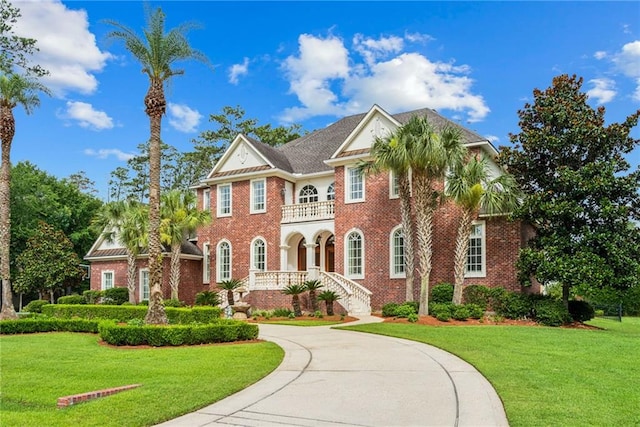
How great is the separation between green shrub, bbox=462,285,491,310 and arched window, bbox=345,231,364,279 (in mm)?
5523

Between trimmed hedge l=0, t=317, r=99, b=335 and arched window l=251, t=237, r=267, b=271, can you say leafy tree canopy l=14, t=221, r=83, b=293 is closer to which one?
arched window l=251, t=237, r=267, b=271

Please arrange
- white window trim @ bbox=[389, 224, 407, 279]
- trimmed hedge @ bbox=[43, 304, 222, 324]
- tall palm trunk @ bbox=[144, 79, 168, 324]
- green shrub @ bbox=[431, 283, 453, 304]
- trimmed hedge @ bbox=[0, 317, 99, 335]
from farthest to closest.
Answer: white window trim @ bbox=[389, 224, 407, 279] → green shrub @ bbox=[431, 283, 453, 304] → trimmed hedge @ bbox=[0, 317, 99, 335] → trimmed hedge @ bbox=[43, 304, 222, 324] → tall palm trunk @ bbox=[144, 79, 168, 324]

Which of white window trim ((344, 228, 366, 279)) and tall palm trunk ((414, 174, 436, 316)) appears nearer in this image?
tall palm trunk ((414, 174, 436, 316))

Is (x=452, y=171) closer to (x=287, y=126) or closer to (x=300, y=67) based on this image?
(x=300, y=67)

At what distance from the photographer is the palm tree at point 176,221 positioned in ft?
91.7

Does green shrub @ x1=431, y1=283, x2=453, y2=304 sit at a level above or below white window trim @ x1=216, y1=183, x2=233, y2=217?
below

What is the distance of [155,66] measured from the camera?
17125 millimetres

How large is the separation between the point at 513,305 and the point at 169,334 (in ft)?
44.4

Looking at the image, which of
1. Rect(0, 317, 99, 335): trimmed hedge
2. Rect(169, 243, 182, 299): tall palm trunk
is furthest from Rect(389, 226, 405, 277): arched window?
Rect(0, 317, 99, 335): trimmed hedge

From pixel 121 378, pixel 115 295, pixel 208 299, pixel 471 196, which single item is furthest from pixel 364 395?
pixel 115 295

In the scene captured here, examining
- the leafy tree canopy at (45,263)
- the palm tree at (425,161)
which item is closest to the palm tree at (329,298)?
the palm tree at (425,161)

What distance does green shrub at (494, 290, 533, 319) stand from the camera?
20625 mm

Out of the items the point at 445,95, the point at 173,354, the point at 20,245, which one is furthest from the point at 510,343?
the point at 20,245

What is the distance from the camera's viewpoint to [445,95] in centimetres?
2956
